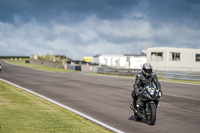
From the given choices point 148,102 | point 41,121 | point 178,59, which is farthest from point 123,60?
point 41,121

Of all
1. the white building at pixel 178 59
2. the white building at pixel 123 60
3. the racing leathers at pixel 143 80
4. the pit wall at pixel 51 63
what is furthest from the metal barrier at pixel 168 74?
the racing leathers at pixel 143 80

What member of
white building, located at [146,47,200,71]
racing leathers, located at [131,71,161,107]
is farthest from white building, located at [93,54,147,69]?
racing leathers, located at [131,71,161,107]

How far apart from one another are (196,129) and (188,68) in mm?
34795

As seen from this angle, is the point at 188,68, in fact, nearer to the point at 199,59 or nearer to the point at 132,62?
the point at 199,59

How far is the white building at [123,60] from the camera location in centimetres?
4819

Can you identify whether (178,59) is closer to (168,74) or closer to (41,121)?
(168,74)

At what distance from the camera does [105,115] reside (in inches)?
Answer: 347

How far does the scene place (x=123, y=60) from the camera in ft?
186

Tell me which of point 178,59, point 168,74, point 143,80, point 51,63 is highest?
point 178,59

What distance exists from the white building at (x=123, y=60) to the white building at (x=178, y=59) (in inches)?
281

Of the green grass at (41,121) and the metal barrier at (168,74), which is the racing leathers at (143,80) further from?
the metal barrier at (168,74)

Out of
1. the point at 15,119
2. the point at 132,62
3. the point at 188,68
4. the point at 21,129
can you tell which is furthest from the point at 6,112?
the point at 132,62

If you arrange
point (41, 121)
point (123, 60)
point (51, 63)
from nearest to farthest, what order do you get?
1. point (41, 121)
2. point (51, 63)
3. point (123, 60)

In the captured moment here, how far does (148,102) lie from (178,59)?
35000 mm
